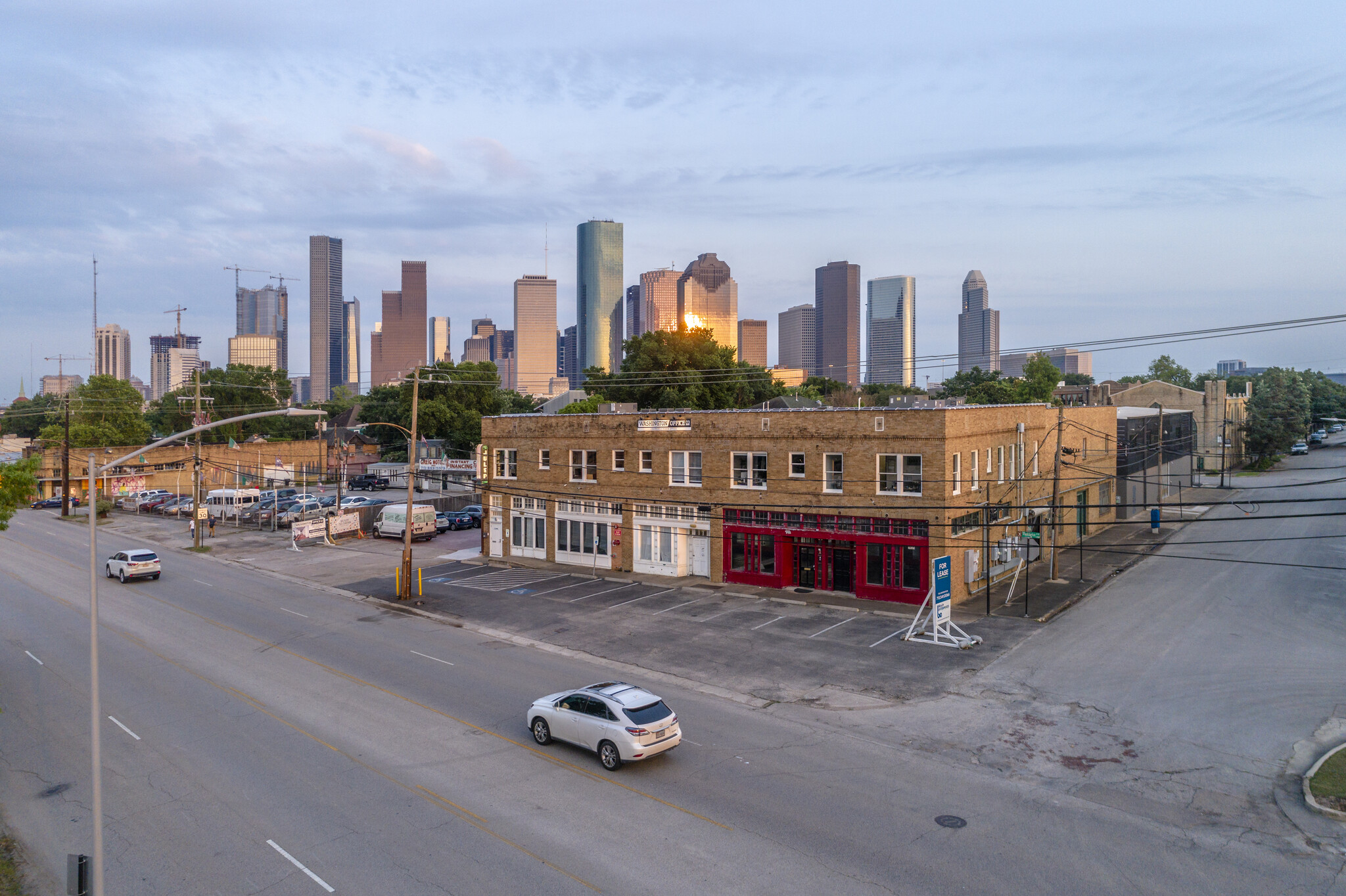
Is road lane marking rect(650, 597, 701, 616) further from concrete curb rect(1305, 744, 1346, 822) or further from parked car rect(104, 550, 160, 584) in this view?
parked car rect(104, 550, 160, 584)

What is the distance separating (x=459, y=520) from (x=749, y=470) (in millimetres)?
31430

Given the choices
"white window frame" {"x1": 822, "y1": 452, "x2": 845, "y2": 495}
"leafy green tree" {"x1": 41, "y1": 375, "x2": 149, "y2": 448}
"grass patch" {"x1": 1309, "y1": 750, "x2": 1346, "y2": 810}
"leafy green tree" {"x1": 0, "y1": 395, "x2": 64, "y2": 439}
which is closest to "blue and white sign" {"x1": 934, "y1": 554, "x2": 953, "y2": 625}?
"white window frame" {"x1": 822, "y1": 452, "x2": 845, "y2": 495}

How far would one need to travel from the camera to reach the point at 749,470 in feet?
120

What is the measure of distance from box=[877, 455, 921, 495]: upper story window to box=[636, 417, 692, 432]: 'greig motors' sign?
9.88 meters

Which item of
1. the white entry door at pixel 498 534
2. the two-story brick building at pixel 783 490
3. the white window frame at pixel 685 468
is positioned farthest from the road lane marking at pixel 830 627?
the white entry door at pixel 498 534

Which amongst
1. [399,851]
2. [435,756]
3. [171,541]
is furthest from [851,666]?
[171,541]

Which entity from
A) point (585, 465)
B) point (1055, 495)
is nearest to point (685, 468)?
point (585, 465)

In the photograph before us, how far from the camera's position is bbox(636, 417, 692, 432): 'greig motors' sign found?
3850 cm

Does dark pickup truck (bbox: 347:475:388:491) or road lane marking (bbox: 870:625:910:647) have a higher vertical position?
dark pickup truck (bbox: 347:475:388:491)

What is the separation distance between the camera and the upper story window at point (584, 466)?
4212 centimetres

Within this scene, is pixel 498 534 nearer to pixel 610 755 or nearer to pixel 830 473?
pixel 830 473

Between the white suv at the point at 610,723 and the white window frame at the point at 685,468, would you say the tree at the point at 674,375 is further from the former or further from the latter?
the white suv at the point at 610,723

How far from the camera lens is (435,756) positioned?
55.5 ft

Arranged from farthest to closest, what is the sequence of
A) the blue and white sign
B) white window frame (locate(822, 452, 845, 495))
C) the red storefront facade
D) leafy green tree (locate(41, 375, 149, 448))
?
1. leafy green tree (locate(41, 375, 149, 448))
2. white window frame (locate(822, 452, 845, 495))
3. the red storefront facade
4. the blue and white sign
